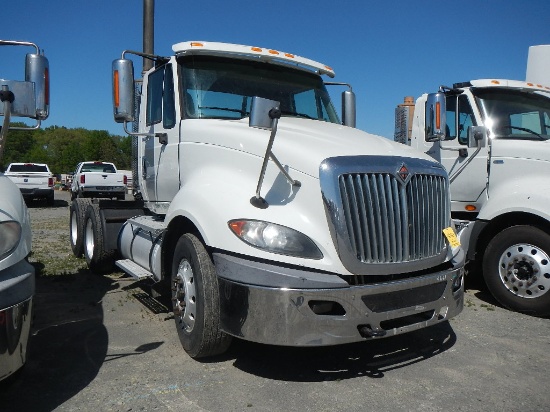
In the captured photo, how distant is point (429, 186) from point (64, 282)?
4.97 m

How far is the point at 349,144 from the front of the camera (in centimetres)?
393

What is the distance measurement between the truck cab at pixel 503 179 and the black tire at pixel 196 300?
343cm

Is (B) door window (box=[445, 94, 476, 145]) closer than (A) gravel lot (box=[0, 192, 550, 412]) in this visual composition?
No

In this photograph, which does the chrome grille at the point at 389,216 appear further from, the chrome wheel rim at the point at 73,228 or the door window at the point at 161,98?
the chrome wheel rim at the point at 73,228

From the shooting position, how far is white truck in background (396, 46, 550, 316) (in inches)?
212

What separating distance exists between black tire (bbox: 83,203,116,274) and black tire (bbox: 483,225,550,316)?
4849mm

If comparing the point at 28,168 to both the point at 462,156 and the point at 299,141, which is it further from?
the point at 299,141

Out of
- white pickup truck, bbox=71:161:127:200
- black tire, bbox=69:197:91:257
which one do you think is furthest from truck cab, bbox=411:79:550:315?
white pickup truck, bbox=71:161:127:200

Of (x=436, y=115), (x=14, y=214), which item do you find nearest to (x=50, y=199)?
(x=436, y=115)

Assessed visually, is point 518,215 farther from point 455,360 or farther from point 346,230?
point 346,230

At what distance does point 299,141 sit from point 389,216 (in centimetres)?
91

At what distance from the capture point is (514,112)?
6.41 m

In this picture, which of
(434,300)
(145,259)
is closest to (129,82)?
(145,259)

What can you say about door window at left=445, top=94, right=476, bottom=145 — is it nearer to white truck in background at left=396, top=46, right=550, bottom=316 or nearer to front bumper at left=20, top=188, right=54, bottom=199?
white truck in background at left=396, top=46, right=550, bottom=316
